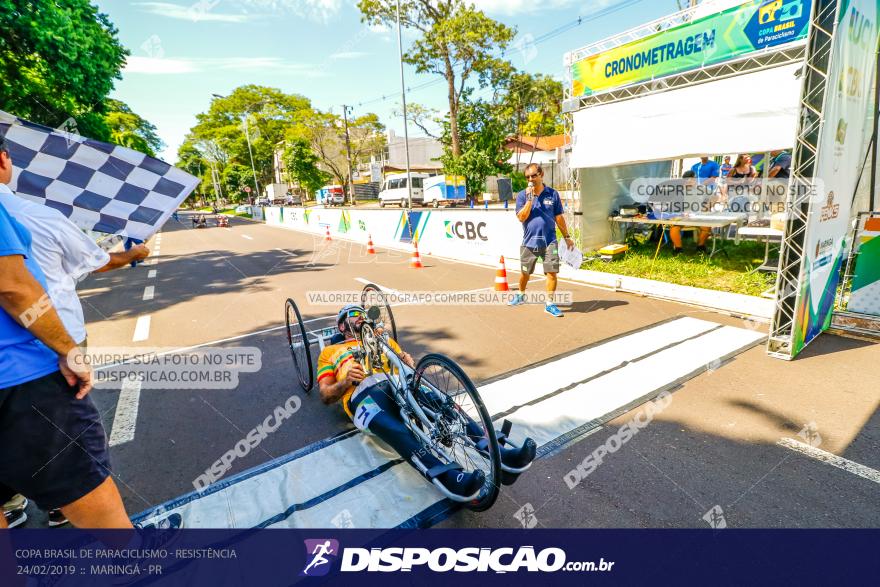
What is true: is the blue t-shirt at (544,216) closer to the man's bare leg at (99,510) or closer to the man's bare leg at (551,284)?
the man's bare leg at (551,284)

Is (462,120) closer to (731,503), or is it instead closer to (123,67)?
(123,67)

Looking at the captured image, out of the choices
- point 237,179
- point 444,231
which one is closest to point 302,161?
point 237,179

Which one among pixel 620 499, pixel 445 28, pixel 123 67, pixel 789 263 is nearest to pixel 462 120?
pixel 445 28

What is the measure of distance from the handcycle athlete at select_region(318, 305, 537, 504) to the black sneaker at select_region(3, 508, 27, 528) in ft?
6.57

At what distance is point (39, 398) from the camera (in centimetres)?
175

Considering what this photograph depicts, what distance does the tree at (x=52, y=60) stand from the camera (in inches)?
355

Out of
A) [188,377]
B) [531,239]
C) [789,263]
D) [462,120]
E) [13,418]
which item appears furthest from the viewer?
[462,120]

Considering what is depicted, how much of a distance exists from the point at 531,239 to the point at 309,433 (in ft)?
14.3

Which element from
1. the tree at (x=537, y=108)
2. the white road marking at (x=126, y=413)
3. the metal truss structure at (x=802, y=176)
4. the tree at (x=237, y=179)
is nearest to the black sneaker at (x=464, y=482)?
the white road marking at (x=126, y=413)

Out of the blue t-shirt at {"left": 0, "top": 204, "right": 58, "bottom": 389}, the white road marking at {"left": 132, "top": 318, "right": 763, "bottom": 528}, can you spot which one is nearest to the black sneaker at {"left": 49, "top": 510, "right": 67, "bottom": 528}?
the white road marking at {"left": 132, "top": 318, "right": 763, "bottom": 528}

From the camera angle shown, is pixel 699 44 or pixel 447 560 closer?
pixel 447 560

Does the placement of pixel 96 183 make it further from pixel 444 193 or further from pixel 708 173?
pixel 444 193

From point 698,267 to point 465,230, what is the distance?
607 cm

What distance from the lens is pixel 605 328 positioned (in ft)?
18.9
